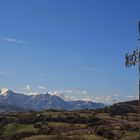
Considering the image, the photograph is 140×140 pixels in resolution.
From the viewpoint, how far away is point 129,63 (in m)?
25.9

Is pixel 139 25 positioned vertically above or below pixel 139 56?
above

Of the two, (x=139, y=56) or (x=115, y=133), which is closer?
(x=139, y=56)

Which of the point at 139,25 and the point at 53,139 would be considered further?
the point at 53,139

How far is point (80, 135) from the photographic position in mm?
166125

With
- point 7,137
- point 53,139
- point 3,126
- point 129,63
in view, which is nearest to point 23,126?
point 3,126

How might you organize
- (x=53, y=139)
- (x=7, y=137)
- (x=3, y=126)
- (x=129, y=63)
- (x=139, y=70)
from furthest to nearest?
1. (x=3, y=126)
2. (x=7, y=137)
3. (x=53, y=139)
4. (x=129, y=63)
5. (x=139, y=70)

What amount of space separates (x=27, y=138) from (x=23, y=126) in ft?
115

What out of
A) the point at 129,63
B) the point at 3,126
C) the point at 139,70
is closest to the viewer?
the point at 139,70

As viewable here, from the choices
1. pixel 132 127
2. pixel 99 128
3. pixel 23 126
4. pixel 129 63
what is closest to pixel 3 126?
pixel 23 126

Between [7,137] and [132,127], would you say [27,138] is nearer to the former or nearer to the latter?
[7,137]

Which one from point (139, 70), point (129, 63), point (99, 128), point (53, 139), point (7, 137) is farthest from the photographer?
point (99, 128)

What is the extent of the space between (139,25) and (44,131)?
529ft

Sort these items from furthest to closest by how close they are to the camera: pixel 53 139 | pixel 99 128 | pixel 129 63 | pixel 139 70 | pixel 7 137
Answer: pixel 99 128 → pixel 7 137 → pixel 53 139 → pixel 129 63 → pixel 139 70

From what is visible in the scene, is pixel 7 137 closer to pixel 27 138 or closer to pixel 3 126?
pixel 27 138
